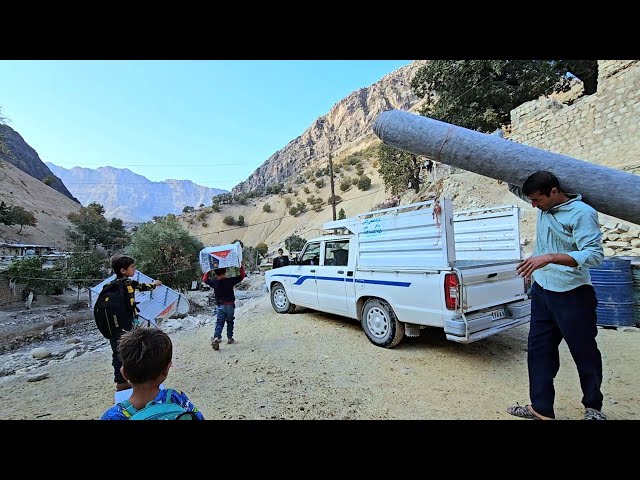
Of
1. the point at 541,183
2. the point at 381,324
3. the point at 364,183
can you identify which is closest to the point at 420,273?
the point at 381,324

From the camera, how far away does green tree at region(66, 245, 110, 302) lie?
20547 millimetres

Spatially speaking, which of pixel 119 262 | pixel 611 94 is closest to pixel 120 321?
pixel 119 262

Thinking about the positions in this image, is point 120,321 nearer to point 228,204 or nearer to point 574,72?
point 574,72

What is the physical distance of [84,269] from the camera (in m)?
21.0

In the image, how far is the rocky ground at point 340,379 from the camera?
329 centimetres

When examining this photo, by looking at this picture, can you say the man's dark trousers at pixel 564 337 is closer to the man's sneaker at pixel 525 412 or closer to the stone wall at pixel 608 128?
the man's sneaker at pixel 525 412

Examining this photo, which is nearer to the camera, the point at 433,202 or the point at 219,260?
the point at 433,202

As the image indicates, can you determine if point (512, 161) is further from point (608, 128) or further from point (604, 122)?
point (604, 122)

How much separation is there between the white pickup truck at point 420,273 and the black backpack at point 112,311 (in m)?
3.40

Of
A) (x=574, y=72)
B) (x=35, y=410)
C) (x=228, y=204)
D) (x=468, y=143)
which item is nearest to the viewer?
(x=468, y=143)

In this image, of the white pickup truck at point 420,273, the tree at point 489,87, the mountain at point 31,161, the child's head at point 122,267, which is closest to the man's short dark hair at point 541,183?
the white pickup truck at point 420,273

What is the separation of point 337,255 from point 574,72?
23.9 meters

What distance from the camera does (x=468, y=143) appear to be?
1915 millimetres

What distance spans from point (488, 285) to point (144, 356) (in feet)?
14.0
